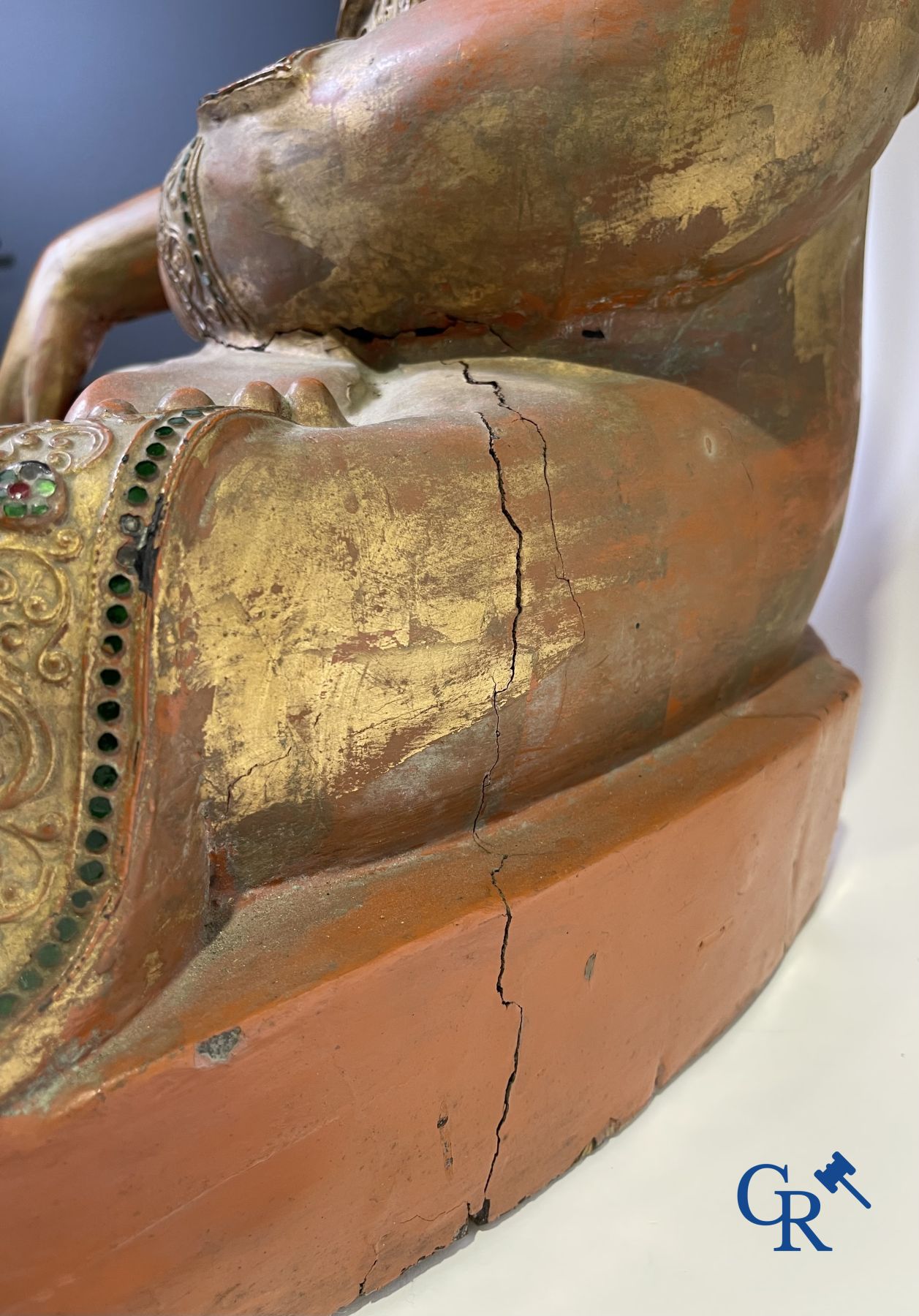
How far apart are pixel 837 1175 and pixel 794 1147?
0.05 meters

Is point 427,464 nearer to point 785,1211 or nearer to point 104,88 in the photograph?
point 785,1211

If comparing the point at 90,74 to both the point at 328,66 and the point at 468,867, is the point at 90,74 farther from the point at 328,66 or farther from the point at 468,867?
the point at 468,867

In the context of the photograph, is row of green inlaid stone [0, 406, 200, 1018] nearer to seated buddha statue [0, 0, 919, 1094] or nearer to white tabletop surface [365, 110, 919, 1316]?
seated buddha statue [0, 0, 919, 1094]

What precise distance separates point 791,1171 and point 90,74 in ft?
8.02

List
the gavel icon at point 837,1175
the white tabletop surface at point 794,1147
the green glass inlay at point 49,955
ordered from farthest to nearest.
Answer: the gavel icon at point 837,1175 → the white tabletop surface at point 794,1147 → the green glass inlay at point 49,955

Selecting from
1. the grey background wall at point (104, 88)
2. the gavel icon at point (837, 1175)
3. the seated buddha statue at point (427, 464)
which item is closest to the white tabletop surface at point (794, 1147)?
the gavel icon at point (837, 1175)

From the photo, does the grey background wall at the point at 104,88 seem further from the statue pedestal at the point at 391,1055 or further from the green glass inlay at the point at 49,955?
the green glass inlay at the point at 49,955

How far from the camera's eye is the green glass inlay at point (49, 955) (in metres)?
0.70

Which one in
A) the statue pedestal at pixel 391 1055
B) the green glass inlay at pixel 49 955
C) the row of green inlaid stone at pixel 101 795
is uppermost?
the row of green inlaid stone at pixel 101 795

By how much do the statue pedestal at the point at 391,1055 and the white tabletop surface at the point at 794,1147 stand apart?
0.15 ft

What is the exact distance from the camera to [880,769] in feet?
5.90

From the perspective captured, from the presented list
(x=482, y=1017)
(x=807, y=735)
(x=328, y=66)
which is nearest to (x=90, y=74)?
(x=328, y=66)

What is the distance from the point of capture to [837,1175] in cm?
110

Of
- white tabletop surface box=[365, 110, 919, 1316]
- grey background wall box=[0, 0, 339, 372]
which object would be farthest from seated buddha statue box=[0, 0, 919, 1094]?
grey background wall box=[0, 0, 339, 372]
